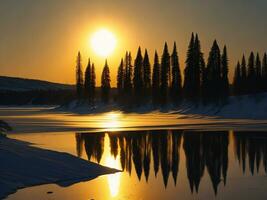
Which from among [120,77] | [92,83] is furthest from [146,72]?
[92,83]

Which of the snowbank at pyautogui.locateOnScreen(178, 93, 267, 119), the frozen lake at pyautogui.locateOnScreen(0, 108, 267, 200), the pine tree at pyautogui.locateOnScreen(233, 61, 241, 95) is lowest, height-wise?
the frozen lake at pyautogui.locateOnScreen(0, 108, 267, 200)

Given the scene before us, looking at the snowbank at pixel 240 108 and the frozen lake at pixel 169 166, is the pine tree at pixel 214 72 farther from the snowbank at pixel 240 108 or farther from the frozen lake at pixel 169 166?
the frozen lake at pixel 169 166

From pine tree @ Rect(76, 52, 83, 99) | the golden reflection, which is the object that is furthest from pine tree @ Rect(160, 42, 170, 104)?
the golden reflection

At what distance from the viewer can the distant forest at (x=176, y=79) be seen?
89.9 m

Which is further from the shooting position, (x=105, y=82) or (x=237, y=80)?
(x=105, y=82)

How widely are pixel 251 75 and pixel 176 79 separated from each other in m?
15.9

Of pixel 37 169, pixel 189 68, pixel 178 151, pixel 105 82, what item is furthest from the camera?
pixel 105 82

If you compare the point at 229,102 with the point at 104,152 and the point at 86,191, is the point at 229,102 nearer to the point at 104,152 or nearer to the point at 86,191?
the point at 104,152

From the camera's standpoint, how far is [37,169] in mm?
19266

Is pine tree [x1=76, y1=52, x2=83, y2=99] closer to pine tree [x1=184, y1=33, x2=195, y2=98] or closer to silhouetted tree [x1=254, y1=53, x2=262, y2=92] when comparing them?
pine tree [x1=184, y1=33, x2=195, y2=98]

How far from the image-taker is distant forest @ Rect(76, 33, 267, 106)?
89.9 metres

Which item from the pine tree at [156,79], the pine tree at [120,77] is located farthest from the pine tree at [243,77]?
the pine tree at [120,77]

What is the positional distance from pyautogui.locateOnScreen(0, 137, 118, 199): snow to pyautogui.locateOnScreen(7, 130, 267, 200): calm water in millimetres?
556

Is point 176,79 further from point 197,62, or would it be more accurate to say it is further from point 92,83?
point 92,83
